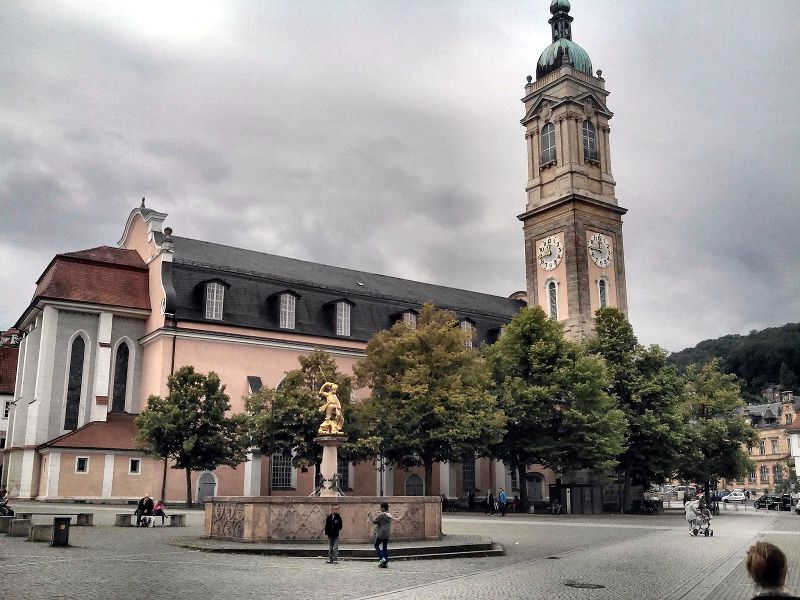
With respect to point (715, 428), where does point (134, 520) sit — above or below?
below

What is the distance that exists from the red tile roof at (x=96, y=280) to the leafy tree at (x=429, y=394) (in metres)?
15.0

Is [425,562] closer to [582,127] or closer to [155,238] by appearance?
[155,238]

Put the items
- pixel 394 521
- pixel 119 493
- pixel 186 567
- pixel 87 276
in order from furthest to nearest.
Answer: pixel 87 276 → pixel 119 493 → pixel 394 521 → pixel 186 567

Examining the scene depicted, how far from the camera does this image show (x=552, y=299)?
62406 millimetres

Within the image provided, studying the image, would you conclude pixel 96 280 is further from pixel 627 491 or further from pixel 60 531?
pixel 627 491

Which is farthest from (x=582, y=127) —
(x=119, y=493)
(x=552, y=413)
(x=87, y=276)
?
(x=119, y=493)

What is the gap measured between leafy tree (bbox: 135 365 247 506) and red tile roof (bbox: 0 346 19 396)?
1178 inches

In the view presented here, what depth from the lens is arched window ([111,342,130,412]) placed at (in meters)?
47.1

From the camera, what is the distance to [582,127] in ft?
211

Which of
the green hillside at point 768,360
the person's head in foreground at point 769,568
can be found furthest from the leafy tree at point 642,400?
the green hillside at point 768,360

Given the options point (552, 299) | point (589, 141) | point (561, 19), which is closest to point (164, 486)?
point (552, 299)

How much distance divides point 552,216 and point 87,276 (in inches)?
1354

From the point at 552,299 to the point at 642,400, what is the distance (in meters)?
16.0

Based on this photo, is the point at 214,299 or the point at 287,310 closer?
the point at 214,299
